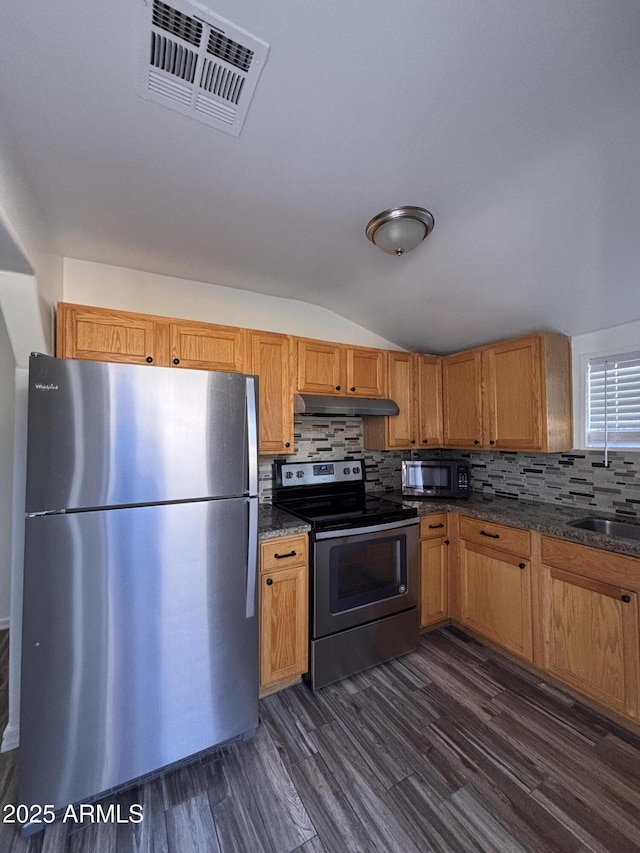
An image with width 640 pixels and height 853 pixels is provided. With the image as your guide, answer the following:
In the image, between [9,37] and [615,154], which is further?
[615,154]

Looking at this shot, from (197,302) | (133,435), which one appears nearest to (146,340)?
(197,302)

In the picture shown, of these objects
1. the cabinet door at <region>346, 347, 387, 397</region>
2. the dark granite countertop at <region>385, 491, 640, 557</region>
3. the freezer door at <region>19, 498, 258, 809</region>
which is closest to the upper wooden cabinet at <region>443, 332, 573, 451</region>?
the dark granite countertop at <region>385, 491, 640, 557</region>

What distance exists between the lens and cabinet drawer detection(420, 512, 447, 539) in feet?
8.05

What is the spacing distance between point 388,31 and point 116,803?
9.02 ft

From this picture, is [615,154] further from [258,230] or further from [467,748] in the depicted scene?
[467,748]

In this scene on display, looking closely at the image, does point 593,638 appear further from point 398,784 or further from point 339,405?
point 339,405

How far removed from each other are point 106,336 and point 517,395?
255cm

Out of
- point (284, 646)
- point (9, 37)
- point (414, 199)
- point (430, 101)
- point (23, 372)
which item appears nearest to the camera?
point (9, 37)

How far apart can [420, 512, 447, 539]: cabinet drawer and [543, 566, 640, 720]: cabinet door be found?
2.22 feet

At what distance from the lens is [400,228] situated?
1582mm

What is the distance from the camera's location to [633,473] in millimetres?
2092

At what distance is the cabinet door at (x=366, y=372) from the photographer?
101 inches

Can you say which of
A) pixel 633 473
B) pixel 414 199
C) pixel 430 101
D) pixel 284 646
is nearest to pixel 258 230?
pixel 414 199

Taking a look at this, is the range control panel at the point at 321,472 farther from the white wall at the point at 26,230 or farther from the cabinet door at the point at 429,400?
the white wall at the point at 26,230
